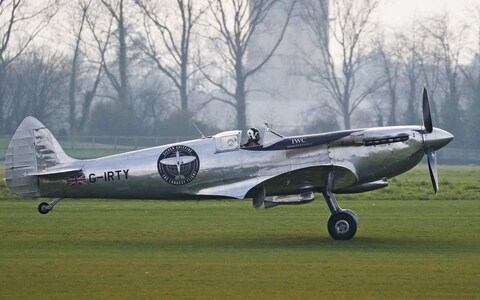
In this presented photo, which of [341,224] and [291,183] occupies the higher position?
[291,183]

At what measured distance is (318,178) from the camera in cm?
1988

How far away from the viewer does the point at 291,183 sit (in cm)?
1992

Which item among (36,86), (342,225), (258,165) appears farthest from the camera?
(36,86)

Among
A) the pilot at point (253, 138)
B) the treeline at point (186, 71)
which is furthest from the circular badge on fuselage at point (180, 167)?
the treeline at point (186, 71)

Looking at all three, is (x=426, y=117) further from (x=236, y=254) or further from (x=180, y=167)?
(x=236, y=254)

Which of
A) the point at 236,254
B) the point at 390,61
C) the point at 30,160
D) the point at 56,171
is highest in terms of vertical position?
the point at 390,61

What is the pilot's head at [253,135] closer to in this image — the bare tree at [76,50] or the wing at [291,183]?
the wing at [291,183]

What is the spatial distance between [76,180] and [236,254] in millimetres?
3878

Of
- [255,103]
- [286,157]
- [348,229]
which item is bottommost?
[348,229]

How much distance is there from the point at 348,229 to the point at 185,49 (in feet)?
182

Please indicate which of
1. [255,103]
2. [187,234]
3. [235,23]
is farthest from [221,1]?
[187,234]

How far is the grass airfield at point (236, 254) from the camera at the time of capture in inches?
559

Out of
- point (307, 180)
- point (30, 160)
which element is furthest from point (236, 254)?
point (30, 160)

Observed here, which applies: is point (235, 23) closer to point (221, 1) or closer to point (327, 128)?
point (221, 1)
